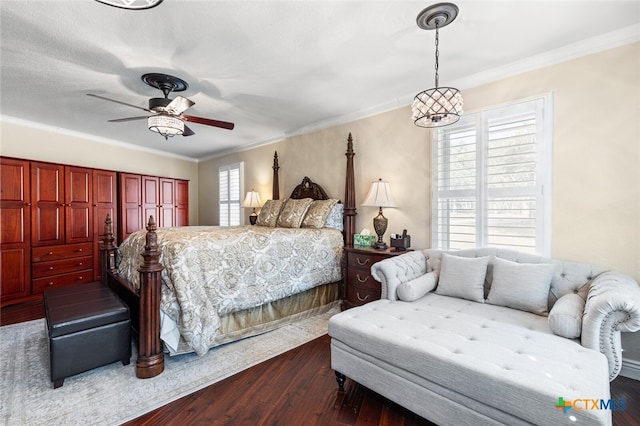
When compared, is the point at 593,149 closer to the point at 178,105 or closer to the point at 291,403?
the point at 291,403

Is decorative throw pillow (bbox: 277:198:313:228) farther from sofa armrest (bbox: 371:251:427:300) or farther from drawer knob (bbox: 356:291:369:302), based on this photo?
sofa armrest (bbox: 371:251:427:300)

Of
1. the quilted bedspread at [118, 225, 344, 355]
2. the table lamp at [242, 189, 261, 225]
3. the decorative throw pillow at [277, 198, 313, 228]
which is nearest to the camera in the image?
the quilted bedspread at [118, 225, 344, 355]

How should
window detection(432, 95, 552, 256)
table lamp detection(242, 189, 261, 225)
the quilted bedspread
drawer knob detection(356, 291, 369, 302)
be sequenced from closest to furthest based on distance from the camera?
the quilted bedspread
window detection(432, 95, 552, 256)
drawer knob detection(356, 291, 369, 302)
table lamp detection(242, 189, 261, 225)

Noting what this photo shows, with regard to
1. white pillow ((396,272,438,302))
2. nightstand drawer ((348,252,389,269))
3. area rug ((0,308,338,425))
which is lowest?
area rug ((0,308,338,425))

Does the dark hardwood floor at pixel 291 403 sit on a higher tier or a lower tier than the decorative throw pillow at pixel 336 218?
lower

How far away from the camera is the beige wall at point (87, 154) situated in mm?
4406

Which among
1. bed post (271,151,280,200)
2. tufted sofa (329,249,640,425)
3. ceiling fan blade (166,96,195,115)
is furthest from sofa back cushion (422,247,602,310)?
bed post (271,151,280,200)

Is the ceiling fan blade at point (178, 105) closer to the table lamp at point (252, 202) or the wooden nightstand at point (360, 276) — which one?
the wooden nightstand at point (360, 276)

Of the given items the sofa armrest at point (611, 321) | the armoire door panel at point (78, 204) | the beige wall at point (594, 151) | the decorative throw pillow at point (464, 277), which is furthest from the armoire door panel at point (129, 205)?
the sofa armrest at point (611, 321)

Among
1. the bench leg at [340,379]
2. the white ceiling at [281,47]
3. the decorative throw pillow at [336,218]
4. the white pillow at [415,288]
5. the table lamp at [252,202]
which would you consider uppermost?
the white ceiling at [281,47]

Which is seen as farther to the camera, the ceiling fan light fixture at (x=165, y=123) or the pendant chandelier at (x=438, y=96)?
the ceiling fan light fixture at (x=165, y=123)

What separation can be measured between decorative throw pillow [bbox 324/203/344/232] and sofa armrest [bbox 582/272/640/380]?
2.73 meters

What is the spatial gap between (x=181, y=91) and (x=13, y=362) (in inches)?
115

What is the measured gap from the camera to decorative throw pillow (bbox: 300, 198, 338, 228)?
12.8 feet
